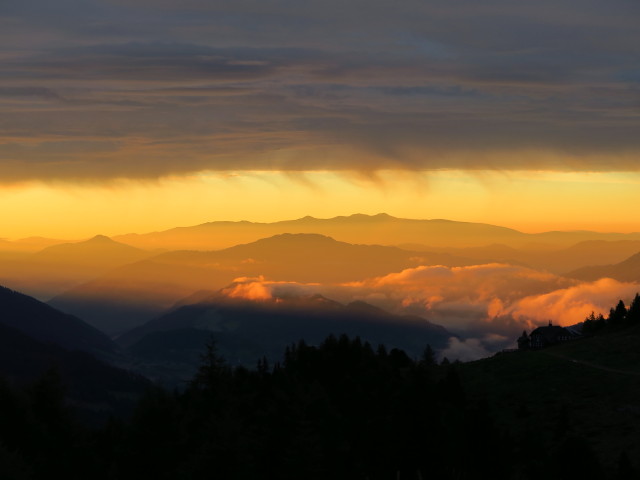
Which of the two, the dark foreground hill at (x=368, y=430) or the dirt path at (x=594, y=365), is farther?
the dirt path at (x=594, y=365)

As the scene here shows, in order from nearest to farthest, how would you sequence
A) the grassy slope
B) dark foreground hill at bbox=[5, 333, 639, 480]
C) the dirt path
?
dark foreground hill at bbox=[5, 333, 639, 480], the grassy slope, the dirt path

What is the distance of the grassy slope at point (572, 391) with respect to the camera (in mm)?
108875

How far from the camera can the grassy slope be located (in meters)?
109

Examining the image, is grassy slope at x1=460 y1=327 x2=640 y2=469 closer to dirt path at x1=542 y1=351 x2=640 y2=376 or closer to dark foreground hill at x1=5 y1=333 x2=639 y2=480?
dirt path at x1=542 y1=351 x2=640 y2=376

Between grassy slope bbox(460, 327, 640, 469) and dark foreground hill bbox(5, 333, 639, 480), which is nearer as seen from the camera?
dark foreground hill bbox(5, 333, 639, 480)

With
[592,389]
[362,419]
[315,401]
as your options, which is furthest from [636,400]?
[315,401]

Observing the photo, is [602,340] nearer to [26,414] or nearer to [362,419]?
[362,419]

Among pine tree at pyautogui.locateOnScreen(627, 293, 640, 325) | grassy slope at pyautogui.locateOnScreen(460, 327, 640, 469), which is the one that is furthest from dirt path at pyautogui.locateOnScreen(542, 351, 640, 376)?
pine tree at pyautogui.locateOnScreen(627, 293, 640, 325)

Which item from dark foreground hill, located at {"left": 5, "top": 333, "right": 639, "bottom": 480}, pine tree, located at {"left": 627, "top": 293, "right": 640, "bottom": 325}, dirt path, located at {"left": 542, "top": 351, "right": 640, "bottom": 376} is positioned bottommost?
dark foreground hill, located at {"left": 5, "top": 333, "right": 639, "bottom": 480}

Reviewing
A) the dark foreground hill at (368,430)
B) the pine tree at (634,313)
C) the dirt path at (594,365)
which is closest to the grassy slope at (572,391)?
the dirt path at (594,365)

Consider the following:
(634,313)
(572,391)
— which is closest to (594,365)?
(572,391)

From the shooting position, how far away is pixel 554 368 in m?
139

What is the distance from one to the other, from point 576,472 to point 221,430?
30361 millimetres

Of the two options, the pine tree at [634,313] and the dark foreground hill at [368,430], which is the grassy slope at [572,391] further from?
the pine tree at [634,313]
